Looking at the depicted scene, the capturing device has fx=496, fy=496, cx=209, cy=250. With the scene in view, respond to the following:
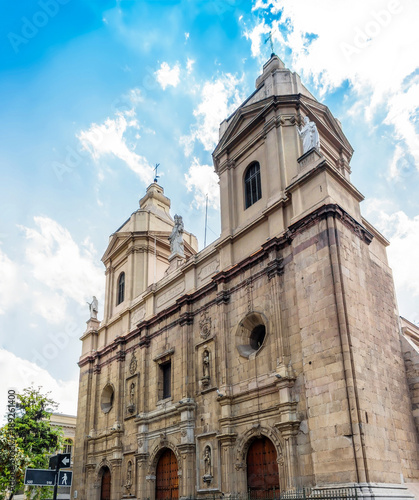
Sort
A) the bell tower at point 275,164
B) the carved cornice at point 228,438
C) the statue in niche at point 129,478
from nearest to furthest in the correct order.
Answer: the carved cornice at point 228,438 < the bell tower at point 275,164 < the statue in niche at point 129,478

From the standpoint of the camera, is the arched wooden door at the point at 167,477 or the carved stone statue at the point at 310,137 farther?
the arched wooden door at the point at 167,477

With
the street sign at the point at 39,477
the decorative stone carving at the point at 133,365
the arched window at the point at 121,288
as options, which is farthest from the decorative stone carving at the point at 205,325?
the arched window at the point at 121,288

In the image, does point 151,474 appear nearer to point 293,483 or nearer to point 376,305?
point 293,483

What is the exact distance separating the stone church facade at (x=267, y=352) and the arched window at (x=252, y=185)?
63mm

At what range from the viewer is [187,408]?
20.6 meters

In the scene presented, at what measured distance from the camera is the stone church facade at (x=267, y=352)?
14820mm

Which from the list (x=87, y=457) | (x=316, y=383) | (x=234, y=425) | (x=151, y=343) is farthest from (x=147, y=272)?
(x=316, y=383)

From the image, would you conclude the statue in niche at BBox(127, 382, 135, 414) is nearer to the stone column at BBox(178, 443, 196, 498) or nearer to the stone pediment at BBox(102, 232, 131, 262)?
the stone column at BBox(178, 443, 196, 498)

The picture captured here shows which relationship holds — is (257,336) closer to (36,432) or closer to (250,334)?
(250,334)

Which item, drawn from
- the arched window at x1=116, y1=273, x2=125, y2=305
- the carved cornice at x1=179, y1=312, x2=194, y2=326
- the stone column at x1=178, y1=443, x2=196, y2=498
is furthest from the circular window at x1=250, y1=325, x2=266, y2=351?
the arched window at x1=116, y1=273, x2=125, y2=305

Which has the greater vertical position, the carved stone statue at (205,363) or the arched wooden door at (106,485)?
the carved stone statue at (205,363)

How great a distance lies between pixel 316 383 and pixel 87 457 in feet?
58.4

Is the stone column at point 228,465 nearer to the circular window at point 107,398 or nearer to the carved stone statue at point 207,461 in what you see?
the carved stone statue at point 207,461

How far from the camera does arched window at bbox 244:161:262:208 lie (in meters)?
22.0
